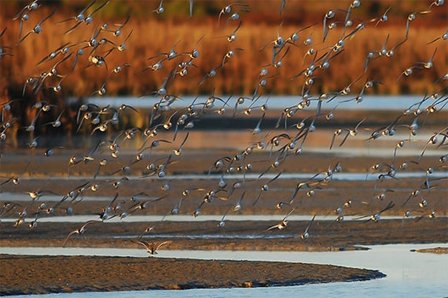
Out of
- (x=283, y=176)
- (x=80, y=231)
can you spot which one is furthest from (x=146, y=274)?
(x=283, y=176)

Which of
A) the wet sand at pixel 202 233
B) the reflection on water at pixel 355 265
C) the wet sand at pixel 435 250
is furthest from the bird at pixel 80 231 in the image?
the wet sand at pixel 435 250

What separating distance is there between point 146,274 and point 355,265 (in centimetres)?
154

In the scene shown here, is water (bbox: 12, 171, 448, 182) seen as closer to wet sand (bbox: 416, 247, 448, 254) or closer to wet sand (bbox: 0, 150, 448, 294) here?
wet sand (bbox: 0, 150, 448, 294)

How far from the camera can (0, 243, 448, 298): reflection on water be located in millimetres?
9828

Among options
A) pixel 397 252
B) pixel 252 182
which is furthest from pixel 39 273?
pixel 252 182

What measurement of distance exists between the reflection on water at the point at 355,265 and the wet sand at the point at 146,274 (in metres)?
0.17

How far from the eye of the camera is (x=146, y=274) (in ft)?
34.4

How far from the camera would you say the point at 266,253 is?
37.9ft

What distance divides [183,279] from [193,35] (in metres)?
26.7

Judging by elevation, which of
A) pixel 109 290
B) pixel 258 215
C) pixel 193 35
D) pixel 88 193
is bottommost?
pixel 109 290

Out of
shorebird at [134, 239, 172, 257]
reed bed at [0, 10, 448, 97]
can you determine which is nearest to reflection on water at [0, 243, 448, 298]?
shorebird at [134, 239, 172, 257]

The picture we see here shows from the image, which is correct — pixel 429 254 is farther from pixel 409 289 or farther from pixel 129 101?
pixel 129 101

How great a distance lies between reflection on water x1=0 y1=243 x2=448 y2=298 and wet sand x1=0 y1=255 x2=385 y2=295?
0.55 feet

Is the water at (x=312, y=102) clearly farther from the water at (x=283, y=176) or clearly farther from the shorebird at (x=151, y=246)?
the shorebird at (x=151, y=246)
